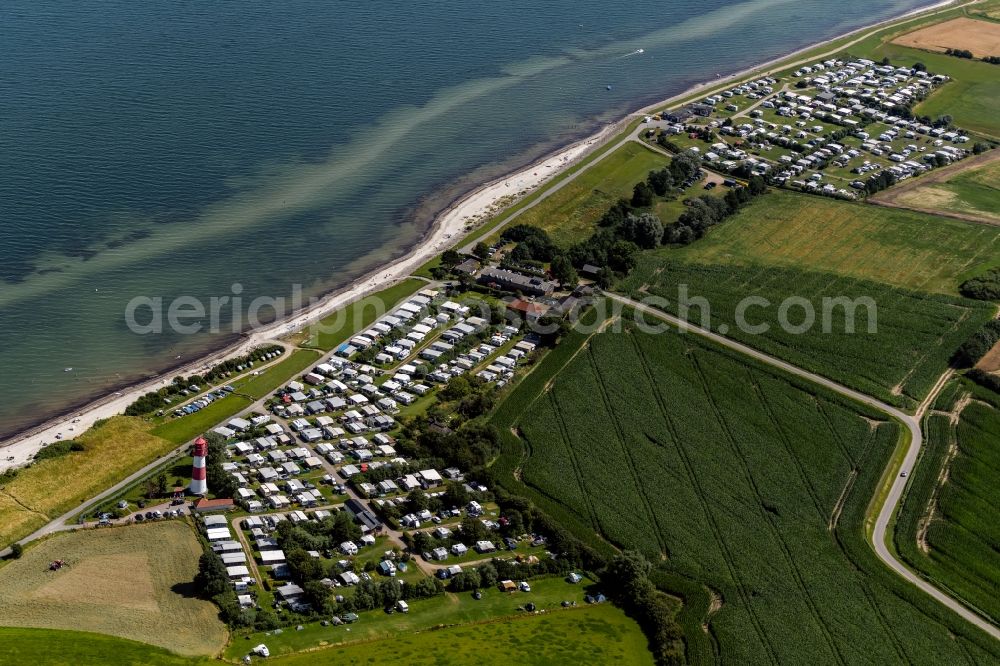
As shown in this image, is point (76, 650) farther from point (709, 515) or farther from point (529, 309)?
point (529, 309)

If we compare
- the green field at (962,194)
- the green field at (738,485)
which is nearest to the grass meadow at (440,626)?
the green field at (738,485)

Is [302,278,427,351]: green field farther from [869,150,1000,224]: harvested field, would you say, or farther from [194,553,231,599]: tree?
[869,150,1000,224]: harvested field

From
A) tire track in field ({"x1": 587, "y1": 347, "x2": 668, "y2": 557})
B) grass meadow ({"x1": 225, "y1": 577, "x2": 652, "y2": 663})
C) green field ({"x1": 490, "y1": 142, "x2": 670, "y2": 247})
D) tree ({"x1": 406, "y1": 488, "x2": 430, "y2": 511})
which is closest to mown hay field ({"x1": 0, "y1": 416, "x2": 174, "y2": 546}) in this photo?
grass meadow ({"x1": 225, "y1": 577, "x2": 652, "y2": 663})

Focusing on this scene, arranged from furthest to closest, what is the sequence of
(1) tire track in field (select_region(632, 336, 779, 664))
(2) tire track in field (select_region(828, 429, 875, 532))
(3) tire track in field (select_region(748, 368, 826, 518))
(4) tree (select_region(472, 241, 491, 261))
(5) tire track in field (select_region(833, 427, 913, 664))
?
1. (4) tree (select_region(472, 241, 491, 261))
2. (3) tire track in field (select_region(748, 368, 826, 518))
3. (2) tire track in field (select_region(828, 429, 875, 532))
4. (1) tire track in field (select_region(632, 336, 779, 664))
5. (5) tire track in field (select_region(833, 427, 913, 664))

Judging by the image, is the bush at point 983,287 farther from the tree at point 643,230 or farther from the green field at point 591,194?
the green field at point 591,194

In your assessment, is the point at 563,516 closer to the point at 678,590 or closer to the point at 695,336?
the point at 678,590

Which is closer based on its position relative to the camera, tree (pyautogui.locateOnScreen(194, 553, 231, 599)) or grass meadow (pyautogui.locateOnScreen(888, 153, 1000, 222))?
tree (pyautogui.locateOnScreen(194, 553, 231, 599))
